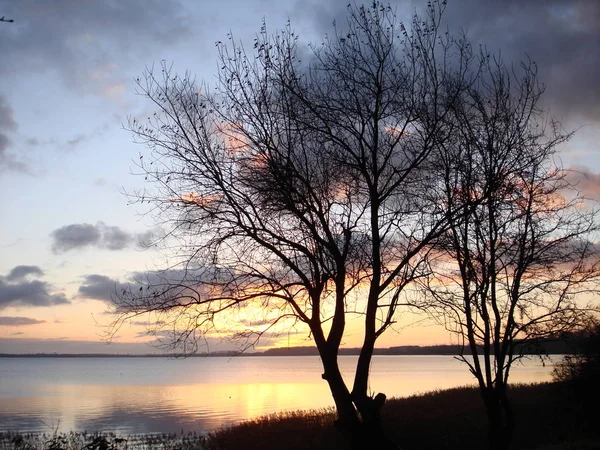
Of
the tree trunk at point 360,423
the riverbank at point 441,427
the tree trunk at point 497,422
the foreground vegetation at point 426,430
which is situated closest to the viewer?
the tree trunk at point 360,423

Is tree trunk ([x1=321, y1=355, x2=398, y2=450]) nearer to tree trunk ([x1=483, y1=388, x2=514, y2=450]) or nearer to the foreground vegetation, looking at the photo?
tree trunk ([x1=483, y1=388, x2=514, y2=450])

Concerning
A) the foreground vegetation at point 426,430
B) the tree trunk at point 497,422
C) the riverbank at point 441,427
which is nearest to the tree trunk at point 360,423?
the tree trunk at point 497,422

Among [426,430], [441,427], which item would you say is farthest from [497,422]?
[441,427]

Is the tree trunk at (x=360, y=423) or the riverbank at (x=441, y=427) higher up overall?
the tree trunk at (x=360, y=423)

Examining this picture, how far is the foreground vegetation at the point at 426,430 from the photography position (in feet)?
67.1

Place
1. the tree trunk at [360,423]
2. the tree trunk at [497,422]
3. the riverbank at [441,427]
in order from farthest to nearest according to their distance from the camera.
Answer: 1. the riverbank at [441,427]
2. the tree trunk at [497,422]
3. the tree trunk at [360,423]

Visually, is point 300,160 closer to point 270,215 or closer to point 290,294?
point 270,215

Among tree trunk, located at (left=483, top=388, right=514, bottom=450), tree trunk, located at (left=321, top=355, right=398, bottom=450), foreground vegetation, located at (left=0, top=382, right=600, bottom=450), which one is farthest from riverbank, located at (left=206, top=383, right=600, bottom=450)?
tree trunk, located at (left=321, top=355, right=398, bottom=450)

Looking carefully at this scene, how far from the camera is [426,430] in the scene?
22703 mm

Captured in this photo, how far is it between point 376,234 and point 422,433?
1292 centimetres

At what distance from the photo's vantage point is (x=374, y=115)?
12102 mm

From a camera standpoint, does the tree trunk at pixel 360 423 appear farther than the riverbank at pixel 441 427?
No

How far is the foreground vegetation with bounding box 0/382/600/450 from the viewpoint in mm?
20438

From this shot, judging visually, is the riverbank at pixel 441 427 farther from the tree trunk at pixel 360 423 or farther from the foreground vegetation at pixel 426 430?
the tree trunk at pixel 360 423
